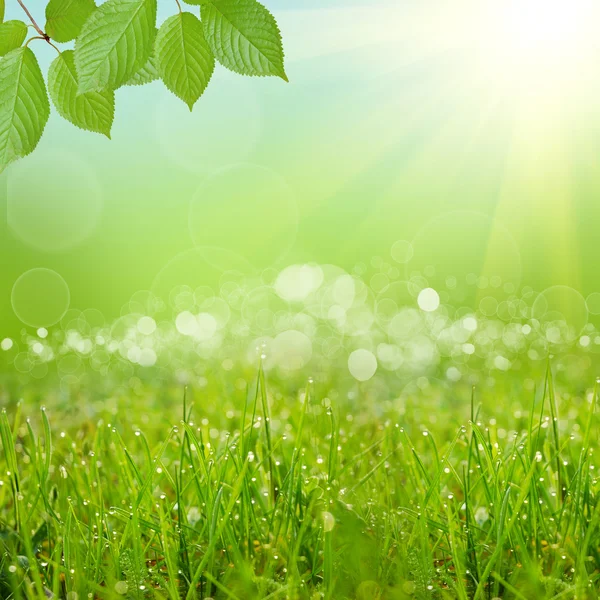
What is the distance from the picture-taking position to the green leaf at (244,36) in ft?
3.67

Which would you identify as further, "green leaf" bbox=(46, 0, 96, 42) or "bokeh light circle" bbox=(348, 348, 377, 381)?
"bokeh light circle" bbox=(348, 348, 377, 381)

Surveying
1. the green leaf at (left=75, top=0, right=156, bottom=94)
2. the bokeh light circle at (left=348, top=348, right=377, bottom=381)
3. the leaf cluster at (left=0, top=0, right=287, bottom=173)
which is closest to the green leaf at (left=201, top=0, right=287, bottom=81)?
the leaf cluster at (left=0, top=0, right=287, bottom=173)

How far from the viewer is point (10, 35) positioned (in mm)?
1214

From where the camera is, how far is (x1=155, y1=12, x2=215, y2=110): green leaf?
1152 millimetres

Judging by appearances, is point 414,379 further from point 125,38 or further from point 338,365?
point 125,38

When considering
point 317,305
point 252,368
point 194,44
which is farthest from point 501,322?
point 194,44

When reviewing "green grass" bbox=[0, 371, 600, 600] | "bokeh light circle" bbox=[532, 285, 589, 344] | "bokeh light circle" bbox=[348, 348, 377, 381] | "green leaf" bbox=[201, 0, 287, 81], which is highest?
"green leaf" bbox=[201, 0, 287, 81]

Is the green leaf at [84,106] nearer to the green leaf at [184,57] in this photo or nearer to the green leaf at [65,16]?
the green leaf at [65,16]

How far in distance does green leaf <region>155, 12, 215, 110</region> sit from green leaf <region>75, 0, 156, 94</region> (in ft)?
0.15

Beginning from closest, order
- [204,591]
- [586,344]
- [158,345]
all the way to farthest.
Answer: [204,591]
[586,344]
[158,345]

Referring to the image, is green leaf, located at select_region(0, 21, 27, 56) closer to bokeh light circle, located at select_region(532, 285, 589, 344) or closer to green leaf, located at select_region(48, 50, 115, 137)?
green leaf, located at select_region(48, 50, 115, 137)

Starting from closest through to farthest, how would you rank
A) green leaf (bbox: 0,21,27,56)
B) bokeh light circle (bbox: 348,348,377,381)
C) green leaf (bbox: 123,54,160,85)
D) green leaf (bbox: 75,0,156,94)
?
1. green leaf (bbox: 75,0,156,94)
2. green leaf (bbox: 0,21,27,56)
3. green leaf (bbox: 123,54,160,85)
4. bokeh light circle (bbox: 348,348,377,381)

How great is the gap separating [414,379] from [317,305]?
222 cm

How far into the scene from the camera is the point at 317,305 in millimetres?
5781
